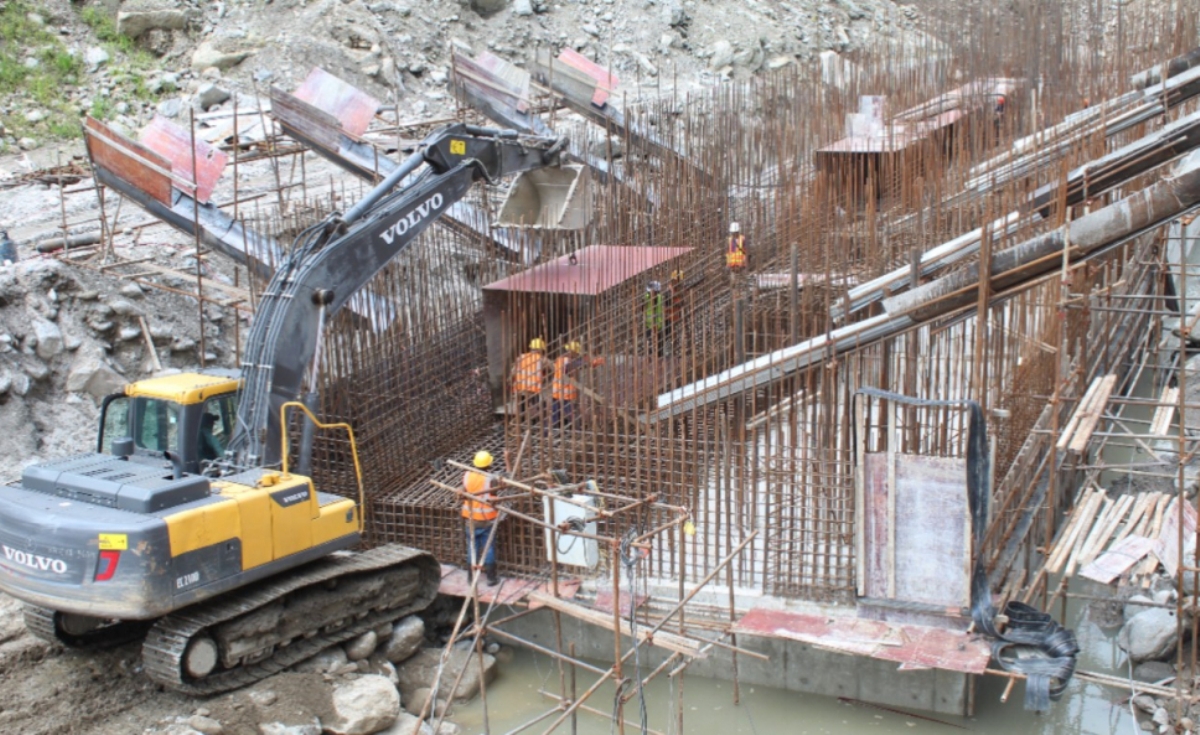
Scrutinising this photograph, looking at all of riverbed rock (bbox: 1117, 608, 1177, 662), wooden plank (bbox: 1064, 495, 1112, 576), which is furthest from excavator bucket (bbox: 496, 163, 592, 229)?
riverbed rock (bbox: 1117, 608, 1177, 662)

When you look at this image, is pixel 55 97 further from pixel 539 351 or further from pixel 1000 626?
pixel 1000 626

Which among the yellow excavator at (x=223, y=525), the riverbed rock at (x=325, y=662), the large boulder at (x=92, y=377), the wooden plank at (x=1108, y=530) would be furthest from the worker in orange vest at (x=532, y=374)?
the large boulder at (x=92, y=377)

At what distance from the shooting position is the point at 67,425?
11.2 meters

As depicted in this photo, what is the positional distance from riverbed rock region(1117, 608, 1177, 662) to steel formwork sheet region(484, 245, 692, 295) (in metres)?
5.36

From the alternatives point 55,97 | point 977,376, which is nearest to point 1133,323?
point 977,376

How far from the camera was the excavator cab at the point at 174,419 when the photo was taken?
8102mm

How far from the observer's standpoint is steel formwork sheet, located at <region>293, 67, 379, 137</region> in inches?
518

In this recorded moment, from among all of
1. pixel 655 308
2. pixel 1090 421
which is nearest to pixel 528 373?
pixel 655 308

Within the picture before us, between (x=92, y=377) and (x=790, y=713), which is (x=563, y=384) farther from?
(x=92, y=377)

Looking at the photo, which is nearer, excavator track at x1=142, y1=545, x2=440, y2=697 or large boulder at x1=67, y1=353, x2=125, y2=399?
excavator track at x1=142, y1=545, x2=440, y2=697

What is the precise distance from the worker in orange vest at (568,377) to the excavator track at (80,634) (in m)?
3.57

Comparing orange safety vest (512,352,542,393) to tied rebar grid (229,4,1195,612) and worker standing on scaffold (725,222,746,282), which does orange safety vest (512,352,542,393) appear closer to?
tied rebar grid (229,4,1195,612)

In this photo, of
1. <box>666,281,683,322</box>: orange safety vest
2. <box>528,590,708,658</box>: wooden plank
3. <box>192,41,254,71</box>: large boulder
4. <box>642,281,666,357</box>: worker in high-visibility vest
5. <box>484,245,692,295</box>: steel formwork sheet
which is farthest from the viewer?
<box>192,41,254,71</box>: large boulder

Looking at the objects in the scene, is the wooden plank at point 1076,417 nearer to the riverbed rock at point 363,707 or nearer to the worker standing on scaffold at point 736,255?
the worker standing on scaffold at point 736,255
